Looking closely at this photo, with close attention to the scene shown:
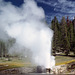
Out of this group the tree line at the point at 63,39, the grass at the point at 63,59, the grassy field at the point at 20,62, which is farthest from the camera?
the tree line at the point at 63,39

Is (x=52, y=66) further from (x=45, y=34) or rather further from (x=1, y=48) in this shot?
(x=1, y=48)

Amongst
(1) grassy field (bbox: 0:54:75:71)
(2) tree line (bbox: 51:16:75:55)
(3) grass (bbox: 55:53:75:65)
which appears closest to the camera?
(1) grassy field (bbox: 0:54:75:71)

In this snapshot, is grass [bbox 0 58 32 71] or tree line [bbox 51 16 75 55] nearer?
grass [bbox 0 58 32 71]

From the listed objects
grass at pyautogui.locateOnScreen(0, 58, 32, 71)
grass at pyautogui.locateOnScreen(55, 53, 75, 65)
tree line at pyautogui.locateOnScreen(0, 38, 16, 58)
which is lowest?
grass at pyautogui.locateOnScreen(0, 58, 32, 71)

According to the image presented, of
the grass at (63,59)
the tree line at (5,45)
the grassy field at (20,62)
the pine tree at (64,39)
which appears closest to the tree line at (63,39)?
the pine tree at (64,39)

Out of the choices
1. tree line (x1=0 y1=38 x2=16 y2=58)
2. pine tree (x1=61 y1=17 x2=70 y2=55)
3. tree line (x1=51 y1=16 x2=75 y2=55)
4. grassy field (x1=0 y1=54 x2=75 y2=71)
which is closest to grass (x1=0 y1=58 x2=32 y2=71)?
grassy field (x1=0 y1=54 x2=75 y2=71)

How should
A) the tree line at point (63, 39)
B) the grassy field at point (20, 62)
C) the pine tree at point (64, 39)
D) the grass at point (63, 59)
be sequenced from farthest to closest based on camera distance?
the tree line at point (63, 39)
the pine tree at point (64, 39)
the grass at point (63, 59)
the grassy field at point (20, 62)

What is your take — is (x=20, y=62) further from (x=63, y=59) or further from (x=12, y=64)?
(x=63, y=59)

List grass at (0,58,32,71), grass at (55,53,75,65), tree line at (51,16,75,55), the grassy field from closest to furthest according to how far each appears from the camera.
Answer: grass at (0,58,32,71), the grassy field, grass at (55,53,75,65), tree line at (51,16,75,55)

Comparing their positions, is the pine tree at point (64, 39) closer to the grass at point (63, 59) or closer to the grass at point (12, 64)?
the grass at point (63, 59)

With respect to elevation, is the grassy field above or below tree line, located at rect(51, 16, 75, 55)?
below

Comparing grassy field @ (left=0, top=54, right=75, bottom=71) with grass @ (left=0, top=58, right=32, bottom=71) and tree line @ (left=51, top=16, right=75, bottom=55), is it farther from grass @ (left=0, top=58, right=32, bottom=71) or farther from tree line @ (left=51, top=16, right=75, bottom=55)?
tree line @ (left=51, top=16, right=75, bottom=55)

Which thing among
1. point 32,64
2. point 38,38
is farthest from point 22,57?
point 38,38

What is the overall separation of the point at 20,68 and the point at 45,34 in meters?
5.91
